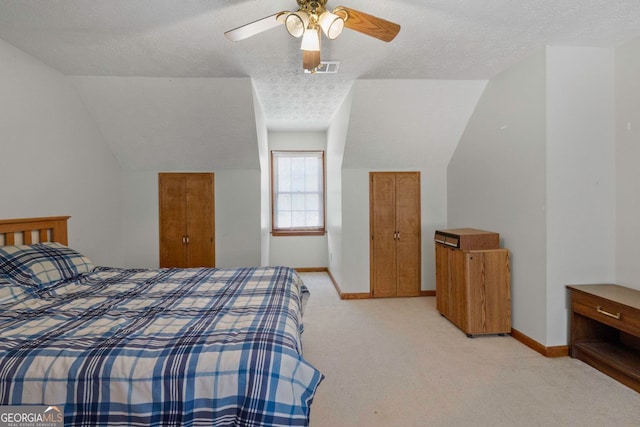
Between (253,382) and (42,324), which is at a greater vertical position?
Answer: (42,324)

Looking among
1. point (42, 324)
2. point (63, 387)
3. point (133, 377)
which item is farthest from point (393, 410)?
point (42, 324)

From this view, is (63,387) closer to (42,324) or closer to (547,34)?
(42,324)

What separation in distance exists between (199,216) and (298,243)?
1.97m

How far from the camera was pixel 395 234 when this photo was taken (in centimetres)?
452

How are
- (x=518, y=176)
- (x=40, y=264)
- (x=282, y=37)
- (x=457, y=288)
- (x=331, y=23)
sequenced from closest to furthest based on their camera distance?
(x=331, y=23)
(x=40, y=264)
(x=282, y=37)
(x=518, y=176)
(x=457, y=288)

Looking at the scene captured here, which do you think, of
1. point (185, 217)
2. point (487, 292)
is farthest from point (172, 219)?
point (487, 292)

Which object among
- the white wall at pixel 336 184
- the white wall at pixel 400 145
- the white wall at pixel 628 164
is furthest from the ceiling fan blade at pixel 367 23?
the white wall at pixel 628 164

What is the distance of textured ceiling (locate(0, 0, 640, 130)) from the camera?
212 centimetres

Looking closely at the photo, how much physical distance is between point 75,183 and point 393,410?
3.71m

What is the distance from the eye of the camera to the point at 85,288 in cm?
234

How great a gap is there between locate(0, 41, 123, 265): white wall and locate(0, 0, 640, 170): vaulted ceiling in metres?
0.19

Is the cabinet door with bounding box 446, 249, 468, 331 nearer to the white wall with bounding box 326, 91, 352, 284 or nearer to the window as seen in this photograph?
the white wall with bounding box 326, 91, 352, 284

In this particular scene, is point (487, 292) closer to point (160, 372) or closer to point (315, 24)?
point (315, 24)

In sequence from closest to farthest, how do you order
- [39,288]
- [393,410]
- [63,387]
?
[63,387]
[393,410]
[39,288]
